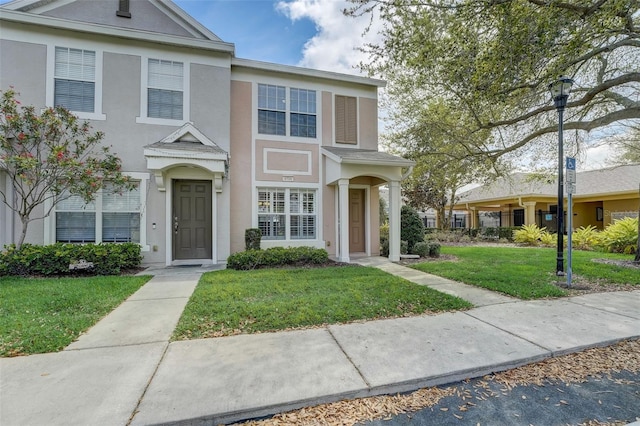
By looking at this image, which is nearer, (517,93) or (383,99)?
(517,93)

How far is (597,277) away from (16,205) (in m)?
13.9

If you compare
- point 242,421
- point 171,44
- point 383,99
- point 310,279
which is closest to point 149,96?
point 171,44

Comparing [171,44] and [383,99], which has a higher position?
[383,99]


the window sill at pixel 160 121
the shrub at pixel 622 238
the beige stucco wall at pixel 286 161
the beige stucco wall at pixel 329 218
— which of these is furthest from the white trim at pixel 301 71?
the shrub at pixel 622 238

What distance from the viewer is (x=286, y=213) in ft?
30.9

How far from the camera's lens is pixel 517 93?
6836 mm

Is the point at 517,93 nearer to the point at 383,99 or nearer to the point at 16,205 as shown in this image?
the point at 383,99

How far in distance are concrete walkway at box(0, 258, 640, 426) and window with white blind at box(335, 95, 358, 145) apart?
7.08m

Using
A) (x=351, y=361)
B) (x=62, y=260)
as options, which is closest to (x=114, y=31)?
(x=62, y=260)

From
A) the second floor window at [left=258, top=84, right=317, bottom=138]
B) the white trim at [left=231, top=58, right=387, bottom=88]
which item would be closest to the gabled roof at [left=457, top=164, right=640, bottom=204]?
the white trim at [left=231, top=58, right=387, bottom=88]

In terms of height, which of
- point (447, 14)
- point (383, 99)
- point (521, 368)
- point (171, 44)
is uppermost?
point (383, 99)

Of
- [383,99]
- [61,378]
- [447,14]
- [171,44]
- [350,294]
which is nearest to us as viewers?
[61,378]

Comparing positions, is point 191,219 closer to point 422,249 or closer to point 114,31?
point 114,31

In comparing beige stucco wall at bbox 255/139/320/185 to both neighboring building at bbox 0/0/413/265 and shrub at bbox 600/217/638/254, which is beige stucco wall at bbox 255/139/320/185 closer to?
neighboring building at bbox 0/0/413/265
